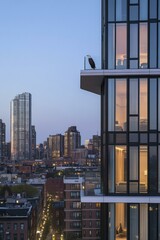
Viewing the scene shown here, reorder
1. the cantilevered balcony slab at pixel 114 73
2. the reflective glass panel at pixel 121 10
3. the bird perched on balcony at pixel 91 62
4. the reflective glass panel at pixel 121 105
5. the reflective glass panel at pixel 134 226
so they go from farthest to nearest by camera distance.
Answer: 1. the bird perched on balcony at pixel 91 62
2. the reflective glass panel at pixel 121 10
3. the reflective glass panel at pixel 121 105
4. the reflective glass panel at pixel 134 226
5. the cantilevered balcony slab at pixel 114 73

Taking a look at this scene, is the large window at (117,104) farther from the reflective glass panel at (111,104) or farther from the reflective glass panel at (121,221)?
the reflective glass panel at (121,221)

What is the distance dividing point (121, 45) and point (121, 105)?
1.74 metres

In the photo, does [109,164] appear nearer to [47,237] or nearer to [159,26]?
[159,26]

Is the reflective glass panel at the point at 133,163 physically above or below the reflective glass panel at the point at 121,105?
below

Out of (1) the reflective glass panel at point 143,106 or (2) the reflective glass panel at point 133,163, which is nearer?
(2) the reflective glass panel at point 133,163

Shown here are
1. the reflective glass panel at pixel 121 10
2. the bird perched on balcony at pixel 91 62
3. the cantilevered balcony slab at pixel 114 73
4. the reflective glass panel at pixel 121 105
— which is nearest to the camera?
the cantilevered balcony slab at pixel 114 73

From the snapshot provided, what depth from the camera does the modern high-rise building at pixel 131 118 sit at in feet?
51.7

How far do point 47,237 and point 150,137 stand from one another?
7563 cm

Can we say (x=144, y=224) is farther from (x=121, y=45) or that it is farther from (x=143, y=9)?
(x=143, y=9)

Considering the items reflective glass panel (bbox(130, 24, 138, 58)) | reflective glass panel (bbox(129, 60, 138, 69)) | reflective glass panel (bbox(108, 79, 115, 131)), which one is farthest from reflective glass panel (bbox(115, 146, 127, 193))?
reflective glass panel (bbox(130, 24, 138, 58))

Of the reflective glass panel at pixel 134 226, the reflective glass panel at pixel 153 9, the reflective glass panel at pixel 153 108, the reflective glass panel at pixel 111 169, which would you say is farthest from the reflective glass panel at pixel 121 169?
the reflective glass panel at pixel 153 9

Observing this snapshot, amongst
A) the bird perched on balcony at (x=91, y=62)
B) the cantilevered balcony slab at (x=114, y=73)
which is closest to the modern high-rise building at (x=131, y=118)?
the cantilevered balcony slab at (x=114, y=73)

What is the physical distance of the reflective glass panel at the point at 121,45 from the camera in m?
16.0

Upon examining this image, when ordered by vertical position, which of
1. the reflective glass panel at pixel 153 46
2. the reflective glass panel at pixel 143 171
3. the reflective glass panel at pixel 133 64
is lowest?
the reflective glass panel at pixel 143 171
